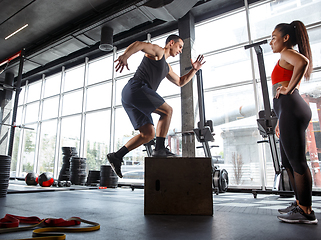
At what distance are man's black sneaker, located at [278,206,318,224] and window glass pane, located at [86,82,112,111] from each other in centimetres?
656

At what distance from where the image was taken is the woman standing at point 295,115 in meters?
1.51

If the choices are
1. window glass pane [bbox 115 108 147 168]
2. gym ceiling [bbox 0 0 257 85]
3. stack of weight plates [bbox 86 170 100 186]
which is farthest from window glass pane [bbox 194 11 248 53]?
stack of weight plates [bbox 86 170 100 186]

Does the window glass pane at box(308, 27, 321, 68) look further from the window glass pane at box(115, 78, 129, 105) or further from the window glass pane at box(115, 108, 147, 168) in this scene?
the window glass pane at box(115, 78, 129, 105)

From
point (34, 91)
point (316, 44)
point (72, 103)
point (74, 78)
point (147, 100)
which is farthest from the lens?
point (34, 91)

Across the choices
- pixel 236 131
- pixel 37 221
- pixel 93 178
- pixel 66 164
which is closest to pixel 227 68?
pixel 236 131

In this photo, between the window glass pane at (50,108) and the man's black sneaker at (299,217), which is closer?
the man's black sneaker at (299,217)

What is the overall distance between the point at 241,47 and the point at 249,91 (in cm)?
116

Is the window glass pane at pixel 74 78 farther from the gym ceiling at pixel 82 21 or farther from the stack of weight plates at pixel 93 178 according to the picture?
the stack of weight plates at pixel 93 178

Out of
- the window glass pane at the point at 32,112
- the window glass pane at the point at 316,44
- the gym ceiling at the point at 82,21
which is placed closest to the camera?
the window glass pane at the point at 316,44

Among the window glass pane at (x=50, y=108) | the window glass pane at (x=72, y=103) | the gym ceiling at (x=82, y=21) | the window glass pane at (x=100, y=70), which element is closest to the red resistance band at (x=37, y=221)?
the gym ceiling at (x=82, y=21)

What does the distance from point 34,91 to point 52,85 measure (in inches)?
58.3

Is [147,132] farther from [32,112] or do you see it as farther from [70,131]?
[32,112]

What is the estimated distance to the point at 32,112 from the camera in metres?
10.1

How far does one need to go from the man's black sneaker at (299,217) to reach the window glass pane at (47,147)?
8775 mm
